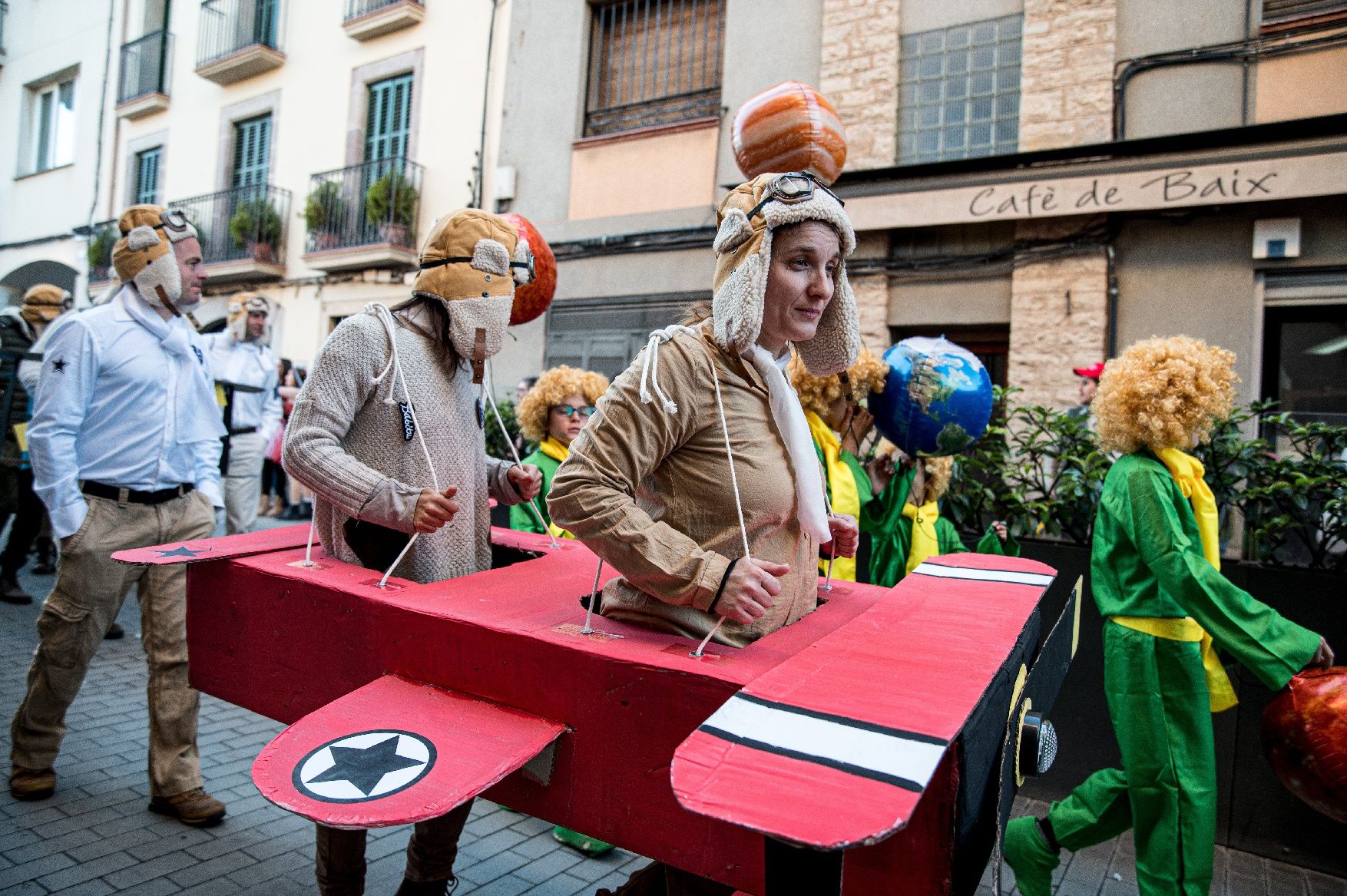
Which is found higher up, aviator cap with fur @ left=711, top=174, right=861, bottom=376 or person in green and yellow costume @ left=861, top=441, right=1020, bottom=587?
aviator cap with fur @ left=711, top=174, right=861, bottom=376

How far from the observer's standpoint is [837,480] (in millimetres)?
3834

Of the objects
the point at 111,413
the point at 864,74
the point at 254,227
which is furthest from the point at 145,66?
the point at 111,413

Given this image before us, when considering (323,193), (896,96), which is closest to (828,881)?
(896,96)

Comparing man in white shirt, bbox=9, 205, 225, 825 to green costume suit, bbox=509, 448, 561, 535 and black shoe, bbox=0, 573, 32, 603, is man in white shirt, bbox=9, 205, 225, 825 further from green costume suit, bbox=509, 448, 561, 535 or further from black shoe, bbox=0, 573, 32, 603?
black shoe, bbox=0, 573, 32, 603

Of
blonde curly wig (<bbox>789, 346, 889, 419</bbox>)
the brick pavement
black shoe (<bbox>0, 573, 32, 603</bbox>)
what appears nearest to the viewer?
the brick pavement

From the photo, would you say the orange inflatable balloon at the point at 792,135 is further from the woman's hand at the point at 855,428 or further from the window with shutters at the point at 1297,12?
the window with shutters at the point at 1297,12

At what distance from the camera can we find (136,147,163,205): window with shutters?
18.6 metres

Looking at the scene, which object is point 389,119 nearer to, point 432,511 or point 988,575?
point 432,511

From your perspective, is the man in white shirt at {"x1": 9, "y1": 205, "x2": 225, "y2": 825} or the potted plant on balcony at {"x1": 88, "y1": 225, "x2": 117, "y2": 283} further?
the potted plant on balcony at {"x1": 88, "y1": 225, "x2": 117, "y2": 283}

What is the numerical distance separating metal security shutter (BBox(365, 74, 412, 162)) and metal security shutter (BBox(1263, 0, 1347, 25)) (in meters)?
11.5

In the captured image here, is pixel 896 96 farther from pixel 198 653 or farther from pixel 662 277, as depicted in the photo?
pixel 198 653

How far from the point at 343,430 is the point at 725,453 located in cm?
119

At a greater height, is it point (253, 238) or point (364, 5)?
point (364, 5)

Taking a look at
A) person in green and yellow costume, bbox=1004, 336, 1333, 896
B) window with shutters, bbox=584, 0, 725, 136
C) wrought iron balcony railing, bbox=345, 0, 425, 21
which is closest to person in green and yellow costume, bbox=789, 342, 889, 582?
person in green and yellow costume, bbox=1004, 336, 1333, 896
